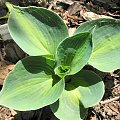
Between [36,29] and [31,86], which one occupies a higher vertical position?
[36,29]

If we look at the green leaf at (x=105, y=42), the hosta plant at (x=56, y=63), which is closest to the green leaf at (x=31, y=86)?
the hosta plant at (x=56, y=63)

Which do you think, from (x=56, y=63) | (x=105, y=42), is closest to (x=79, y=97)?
(x=56, y=63)

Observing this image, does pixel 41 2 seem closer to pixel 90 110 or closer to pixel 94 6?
pixel 94 6

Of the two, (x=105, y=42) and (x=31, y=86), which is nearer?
(x=31, y=86)

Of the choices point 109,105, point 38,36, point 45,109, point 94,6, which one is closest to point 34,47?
→ point 38,36

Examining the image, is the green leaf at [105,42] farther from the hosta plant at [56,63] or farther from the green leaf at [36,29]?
the green leaf at [36,29]

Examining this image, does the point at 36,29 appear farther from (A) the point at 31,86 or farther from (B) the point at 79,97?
(B) the point at 79,97
